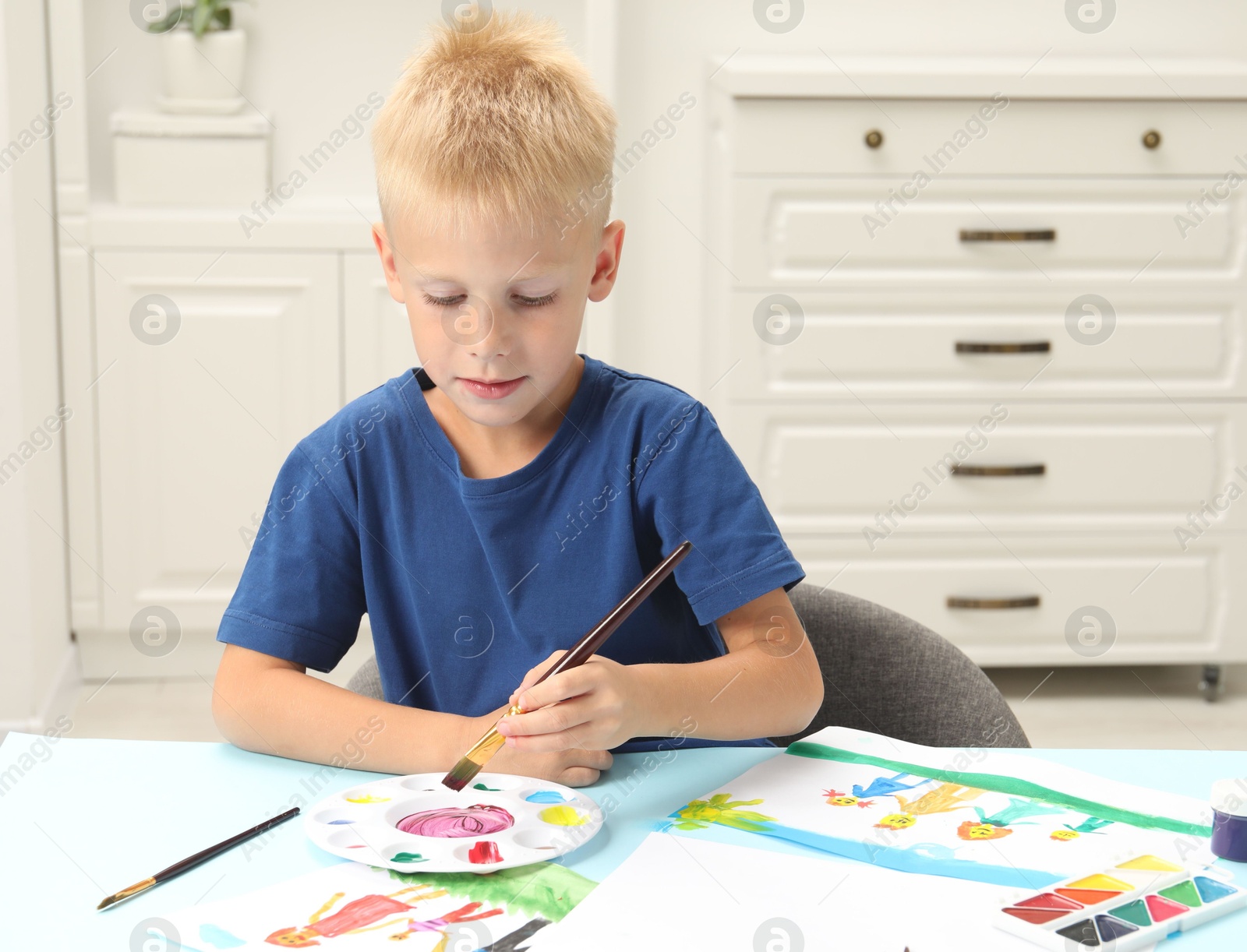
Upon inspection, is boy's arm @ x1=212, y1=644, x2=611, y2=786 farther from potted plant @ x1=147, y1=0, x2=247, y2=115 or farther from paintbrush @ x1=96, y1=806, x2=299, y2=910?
potted plant @ x1=147, y1=0, x2=247, y2=115

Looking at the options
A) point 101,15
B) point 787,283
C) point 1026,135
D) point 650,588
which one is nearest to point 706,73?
point 787,283

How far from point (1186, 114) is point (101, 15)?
7.09 ft

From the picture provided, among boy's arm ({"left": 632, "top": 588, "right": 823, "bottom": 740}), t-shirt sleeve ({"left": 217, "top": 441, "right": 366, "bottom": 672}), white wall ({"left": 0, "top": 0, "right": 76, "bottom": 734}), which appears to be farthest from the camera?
white wall ({"left": 0, "top": 0, "right": 76, "bottom": 734})

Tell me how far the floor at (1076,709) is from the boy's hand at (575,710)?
1.67 meters

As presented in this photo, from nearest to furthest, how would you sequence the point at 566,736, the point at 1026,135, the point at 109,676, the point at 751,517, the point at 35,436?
1. the point at 566,736
2. the point at 751,517
3. the point at 35,436
4. the point at 1026,135
5. the point at 109,676

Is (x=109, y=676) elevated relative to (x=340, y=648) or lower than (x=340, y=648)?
lower

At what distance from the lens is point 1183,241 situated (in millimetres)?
2436

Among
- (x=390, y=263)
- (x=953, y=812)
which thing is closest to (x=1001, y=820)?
(x=953, y=812)

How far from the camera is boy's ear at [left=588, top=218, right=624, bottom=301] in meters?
0.96

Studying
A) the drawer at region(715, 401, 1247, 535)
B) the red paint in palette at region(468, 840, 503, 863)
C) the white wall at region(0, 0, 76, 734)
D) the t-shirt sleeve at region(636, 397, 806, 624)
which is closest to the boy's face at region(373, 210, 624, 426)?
the t-shirt sleeve at region(636, 397, 806, 624)

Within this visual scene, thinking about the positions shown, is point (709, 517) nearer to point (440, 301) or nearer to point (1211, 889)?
point (440, 301)

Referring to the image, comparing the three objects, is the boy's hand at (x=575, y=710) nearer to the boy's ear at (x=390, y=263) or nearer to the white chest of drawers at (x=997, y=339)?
the boy's ear at (x=390, y=263)

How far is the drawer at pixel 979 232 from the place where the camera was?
240 centimetres

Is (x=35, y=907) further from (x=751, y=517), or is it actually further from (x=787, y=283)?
(x=787, y=283)
